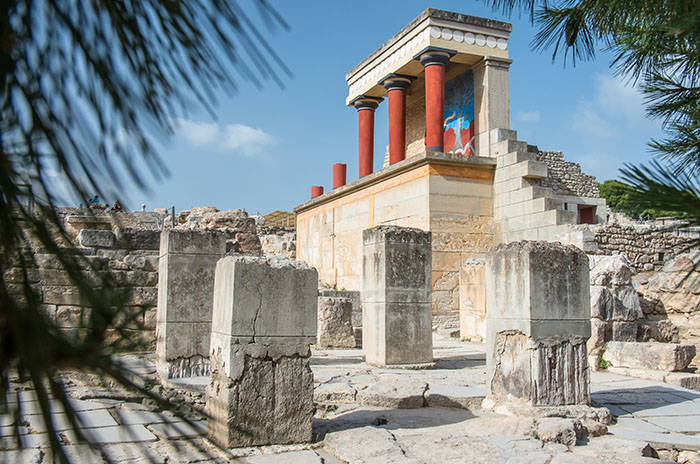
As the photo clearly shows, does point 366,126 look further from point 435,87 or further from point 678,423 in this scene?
point 678,423

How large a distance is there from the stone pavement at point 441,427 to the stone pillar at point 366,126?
1150 centimetres

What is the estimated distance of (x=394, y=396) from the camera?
6039mm

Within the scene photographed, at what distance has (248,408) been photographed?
15.3 ft

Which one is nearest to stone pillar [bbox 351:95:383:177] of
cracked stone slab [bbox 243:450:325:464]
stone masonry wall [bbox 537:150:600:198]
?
stone masonry wall [bbox 537:150:600:198]

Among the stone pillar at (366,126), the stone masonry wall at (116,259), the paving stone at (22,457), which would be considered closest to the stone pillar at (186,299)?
the stone masonry wall at (116,259)

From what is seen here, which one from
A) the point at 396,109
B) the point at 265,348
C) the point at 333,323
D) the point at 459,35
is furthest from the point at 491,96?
the point at 265,348

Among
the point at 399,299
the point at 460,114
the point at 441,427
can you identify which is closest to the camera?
the point at 441,427

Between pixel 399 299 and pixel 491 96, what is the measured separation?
8.45m

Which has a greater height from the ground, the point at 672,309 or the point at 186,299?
the point at 186,299

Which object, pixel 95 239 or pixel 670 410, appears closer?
pixel 670 410

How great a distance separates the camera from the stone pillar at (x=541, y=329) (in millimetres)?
5715

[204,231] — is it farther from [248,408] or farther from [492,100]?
[492,100]

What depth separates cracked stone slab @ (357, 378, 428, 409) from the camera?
599 centimetres

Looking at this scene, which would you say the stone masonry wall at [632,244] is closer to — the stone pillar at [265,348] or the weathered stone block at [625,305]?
the weathered stone block at [625,305]
